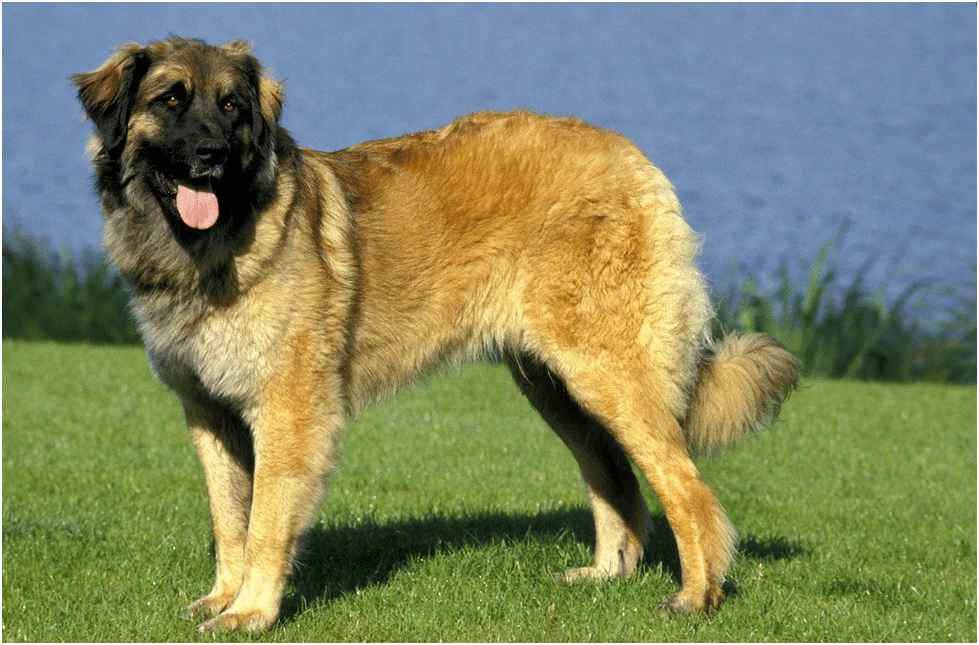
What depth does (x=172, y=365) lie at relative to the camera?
3381 millimetres

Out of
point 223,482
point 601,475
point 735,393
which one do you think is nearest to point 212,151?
point 223,482

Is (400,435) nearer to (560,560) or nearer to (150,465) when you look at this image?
(150,465)

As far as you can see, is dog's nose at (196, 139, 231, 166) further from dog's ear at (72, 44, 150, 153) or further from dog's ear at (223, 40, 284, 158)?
dog's ear at (72, 44, 150, 153)

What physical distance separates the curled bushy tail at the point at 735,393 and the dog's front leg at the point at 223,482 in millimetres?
1845

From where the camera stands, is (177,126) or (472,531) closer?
(177,126)

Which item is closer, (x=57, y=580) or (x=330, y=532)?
(x=57, y=580)

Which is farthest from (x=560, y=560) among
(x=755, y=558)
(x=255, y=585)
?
(x=255, y=585)

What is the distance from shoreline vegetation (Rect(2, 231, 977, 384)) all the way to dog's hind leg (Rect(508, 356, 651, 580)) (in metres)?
5.75

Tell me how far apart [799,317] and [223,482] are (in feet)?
24.7

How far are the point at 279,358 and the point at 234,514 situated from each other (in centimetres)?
75

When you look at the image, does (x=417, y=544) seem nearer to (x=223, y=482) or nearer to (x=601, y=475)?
(x=601, y=475)

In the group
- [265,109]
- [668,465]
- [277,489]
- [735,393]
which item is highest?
[265,109]

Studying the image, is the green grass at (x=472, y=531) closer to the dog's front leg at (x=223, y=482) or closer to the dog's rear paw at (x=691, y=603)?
the dog's rear paw at (x=691, y=603)

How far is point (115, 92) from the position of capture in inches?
125
